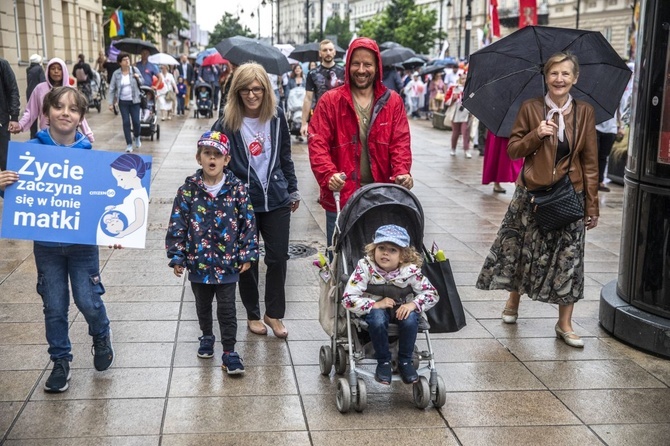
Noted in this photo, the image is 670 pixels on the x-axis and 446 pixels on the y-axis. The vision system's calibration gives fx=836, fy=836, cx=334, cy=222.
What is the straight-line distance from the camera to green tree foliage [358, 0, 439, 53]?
62.1m

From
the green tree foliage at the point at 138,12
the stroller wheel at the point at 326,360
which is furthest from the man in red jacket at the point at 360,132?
the green tree foliage at the point at 138,12

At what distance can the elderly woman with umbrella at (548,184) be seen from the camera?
562cm

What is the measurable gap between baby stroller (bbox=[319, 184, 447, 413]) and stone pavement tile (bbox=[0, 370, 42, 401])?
172 cm

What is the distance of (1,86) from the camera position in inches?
423

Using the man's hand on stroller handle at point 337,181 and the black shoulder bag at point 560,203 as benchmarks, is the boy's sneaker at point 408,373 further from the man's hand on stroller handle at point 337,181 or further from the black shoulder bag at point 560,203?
the black shoulder bag at point 560,203

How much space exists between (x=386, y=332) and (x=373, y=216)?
2.52ft

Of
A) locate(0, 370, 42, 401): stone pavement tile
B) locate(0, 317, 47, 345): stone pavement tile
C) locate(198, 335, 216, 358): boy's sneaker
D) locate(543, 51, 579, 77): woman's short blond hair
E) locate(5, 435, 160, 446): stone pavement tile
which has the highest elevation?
locate(543, 51, 579, 77): woman's short blond hair

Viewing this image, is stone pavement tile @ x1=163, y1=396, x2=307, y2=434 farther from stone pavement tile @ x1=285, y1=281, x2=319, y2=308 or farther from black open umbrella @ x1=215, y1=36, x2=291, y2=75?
black open umbrella @ x1=215, y1=36, x2=291, y2=75

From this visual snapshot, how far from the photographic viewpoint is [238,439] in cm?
425

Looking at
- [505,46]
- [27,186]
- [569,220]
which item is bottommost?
[569,220]

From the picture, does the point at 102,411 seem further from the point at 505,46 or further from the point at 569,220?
the point at 505,46

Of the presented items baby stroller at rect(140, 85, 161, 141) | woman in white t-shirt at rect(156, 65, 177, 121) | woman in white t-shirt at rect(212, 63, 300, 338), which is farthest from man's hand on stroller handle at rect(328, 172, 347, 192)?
woman in white t-shirt at rect(156, 65, 177, 121)

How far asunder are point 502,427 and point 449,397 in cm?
47

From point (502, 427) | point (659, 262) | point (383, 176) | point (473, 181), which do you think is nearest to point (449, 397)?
point (502, 427)
